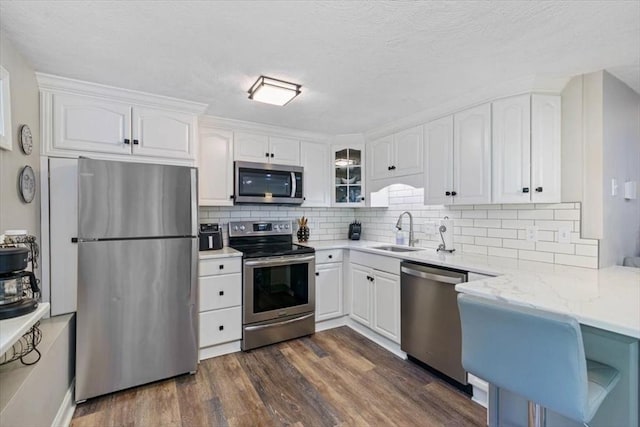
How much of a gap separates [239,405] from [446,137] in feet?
8.84

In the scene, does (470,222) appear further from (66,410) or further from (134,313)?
(66,410)

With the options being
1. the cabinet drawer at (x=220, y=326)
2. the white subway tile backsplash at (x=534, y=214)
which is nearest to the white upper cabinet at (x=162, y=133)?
the cabinet drawer at (x=220, y=326)

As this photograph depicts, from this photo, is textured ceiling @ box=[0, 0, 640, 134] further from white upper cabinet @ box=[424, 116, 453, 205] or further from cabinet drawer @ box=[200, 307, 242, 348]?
cabinet drawer @ box=[200, 307, 242, 348]

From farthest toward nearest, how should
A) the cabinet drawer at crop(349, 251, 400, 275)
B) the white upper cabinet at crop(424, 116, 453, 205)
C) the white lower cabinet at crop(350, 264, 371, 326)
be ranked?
the white lower cabinet at crop(350, 264, 371, 326) < the cabinet drawer at crop(349, 251, 400, 275) < the white upper cabinet at crop(424, 116, 453, 205)

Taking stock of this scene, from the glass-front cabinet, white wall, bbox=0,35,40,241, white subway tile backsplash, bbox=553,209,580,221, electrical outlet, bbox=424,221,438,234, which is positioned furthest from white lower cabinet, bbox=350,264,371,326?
white wall, bbox=0,35,40,241

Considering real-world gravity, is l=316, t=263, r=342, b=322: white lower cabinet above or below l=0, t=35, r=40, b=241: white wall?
below

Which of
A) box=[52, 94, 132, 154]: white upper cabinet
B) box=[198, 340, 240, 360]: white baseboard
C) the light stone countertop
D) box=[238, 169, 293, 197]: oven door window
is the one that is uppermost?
box=[52, 94, 132, 154]: white upper cabinet

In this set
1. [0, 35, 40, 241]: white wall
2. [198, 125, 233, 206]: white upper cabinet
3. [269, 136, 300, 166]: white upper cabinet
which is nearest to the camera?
[0, 35, 40, 241]: white wall

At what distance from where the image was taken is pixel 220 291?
2.74 m

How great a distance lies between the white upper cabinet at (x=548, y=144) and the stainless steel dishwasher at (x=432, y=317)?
2.78ft

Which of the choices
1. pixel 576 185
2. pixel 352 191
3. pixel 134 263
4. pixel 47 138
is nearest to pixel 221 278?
pixel 134 263

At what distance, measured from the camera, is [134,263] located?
7.19ft

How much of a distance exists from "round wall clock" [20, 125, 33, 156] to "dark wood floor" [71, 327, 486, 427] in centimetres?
174

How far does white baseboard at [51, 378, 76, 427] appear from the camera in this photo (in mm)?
1798
